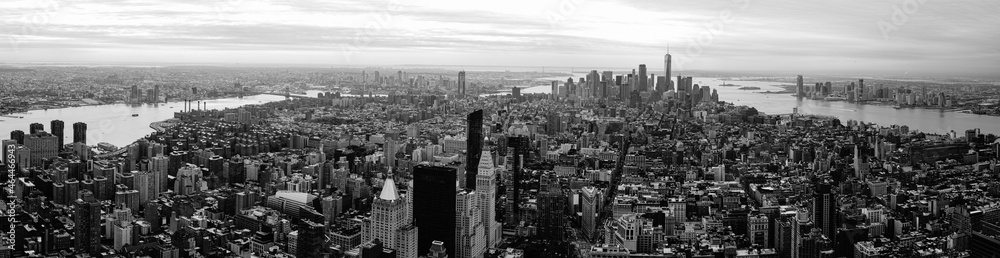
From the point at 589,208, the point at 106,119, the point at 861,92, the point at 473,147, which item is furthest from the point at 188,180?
the point at 861,92

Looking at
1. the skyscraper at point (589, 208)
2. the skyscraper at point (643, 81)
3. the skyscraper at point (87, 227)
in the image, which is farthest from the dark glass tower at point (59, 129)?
the skyscraper at point (643, 81)

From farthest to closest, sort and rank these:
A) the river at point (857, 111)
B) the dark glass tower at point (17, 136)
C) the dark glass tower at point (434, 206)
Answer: the dark glass tower at point (17, 136)
the river at point (857, 111)
the dark glass tower at point (434, 206)

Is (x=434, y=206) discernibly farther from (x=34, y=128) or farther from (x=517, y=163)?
(x=34, y=128)

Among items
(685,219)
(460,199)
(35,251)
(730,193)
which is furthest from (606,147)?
(35,251)

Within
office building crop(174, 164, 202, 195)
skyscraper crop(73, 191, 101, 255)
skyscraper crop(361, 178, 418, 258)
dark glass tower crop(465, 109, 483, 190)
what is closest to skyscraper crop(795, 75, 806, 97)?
dark glass tower crop(465, 109, 483, 190)

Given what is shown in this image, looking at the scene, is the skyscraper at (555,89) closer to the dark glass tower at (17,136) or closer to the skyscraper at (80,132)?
the skyscraper at (80,132)

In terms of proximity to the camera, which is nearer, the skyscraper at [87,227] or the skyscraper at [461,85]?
the skyscraper at [87,227]

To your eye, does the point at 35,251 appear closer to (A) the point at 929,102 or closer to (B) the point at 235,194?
(B) the point at 235,194
